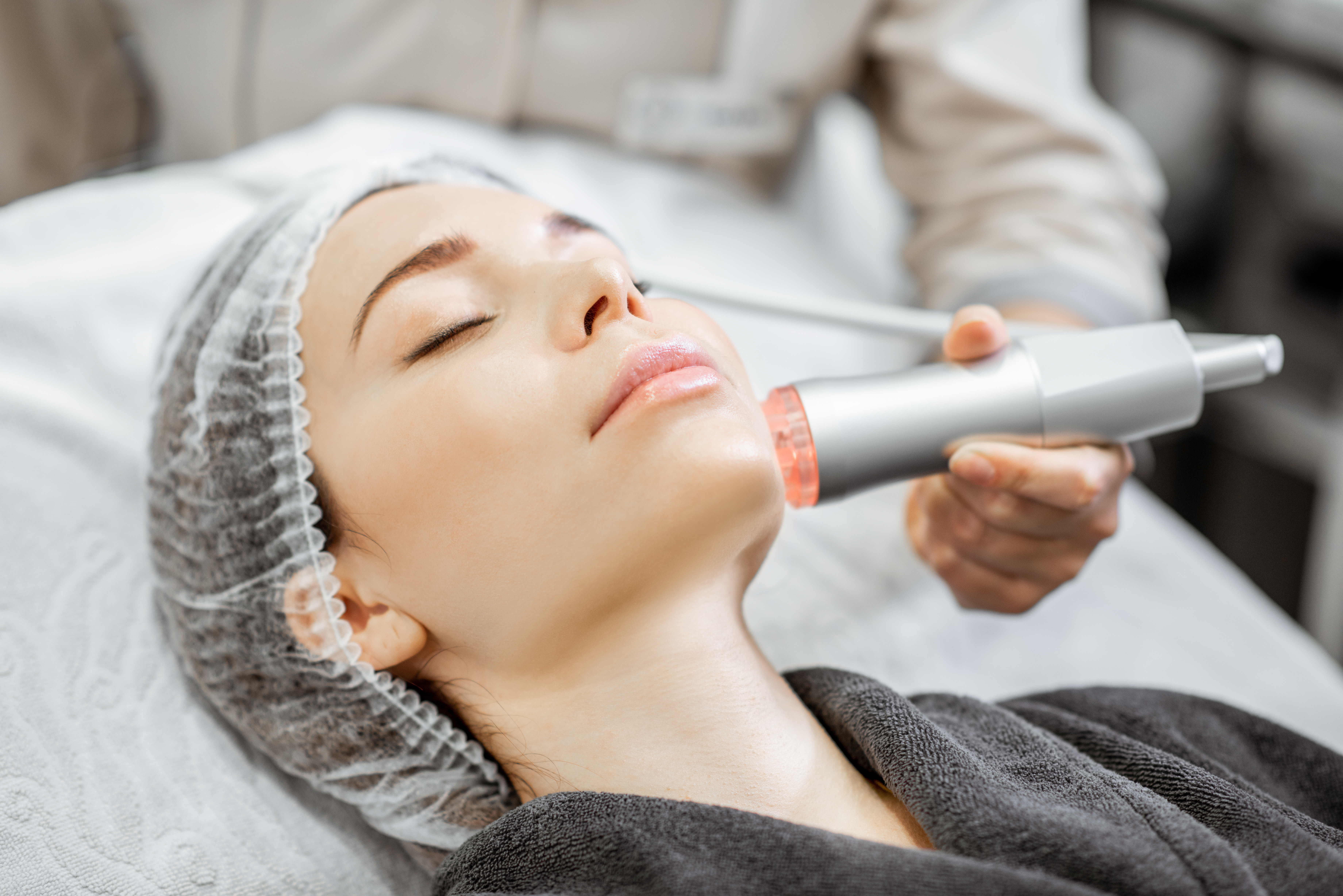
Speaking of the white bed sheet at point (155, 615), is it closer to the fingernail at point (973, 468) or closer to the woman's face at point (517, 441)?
the woman's face at point (517, 441)

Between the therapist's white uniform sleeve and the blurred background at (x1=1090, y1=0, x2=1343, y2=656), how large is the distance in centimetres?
49

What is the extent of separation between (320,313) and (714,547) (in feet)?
1.23

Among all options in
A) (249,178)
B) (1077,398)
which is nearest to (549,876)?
(1077,398)

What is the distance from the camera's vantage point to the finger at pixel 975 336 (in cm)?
77

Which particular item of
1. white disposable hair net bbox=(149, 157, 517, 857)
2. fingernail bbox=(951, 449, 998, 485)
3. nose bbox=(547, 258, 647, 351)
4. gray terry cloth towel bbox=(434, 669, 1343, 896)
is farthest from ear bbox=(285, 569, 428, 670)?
fingernail bbox=(951, 449, 998, 485)

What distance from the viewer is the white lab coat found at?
1.25 m

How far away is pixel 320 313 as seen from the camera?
2.54ft

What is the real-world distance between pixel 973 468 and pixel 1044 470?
7 cm

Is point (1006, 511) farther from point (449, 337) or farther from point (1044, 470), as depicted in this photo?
point (449, 337)

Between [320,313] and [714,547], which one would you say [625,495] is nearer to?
[714,547]

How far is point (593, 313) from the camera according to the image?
724mm

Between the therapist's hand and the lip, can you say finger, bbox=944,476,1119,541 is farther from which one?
the lip

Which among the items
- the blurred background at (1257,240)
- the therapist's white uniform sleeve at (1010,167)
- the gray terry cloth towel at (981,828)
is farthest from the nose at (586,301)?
the blurred background at (1257,240)

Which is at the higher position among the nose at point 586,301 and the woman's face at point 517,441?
the nose at point 586,301
